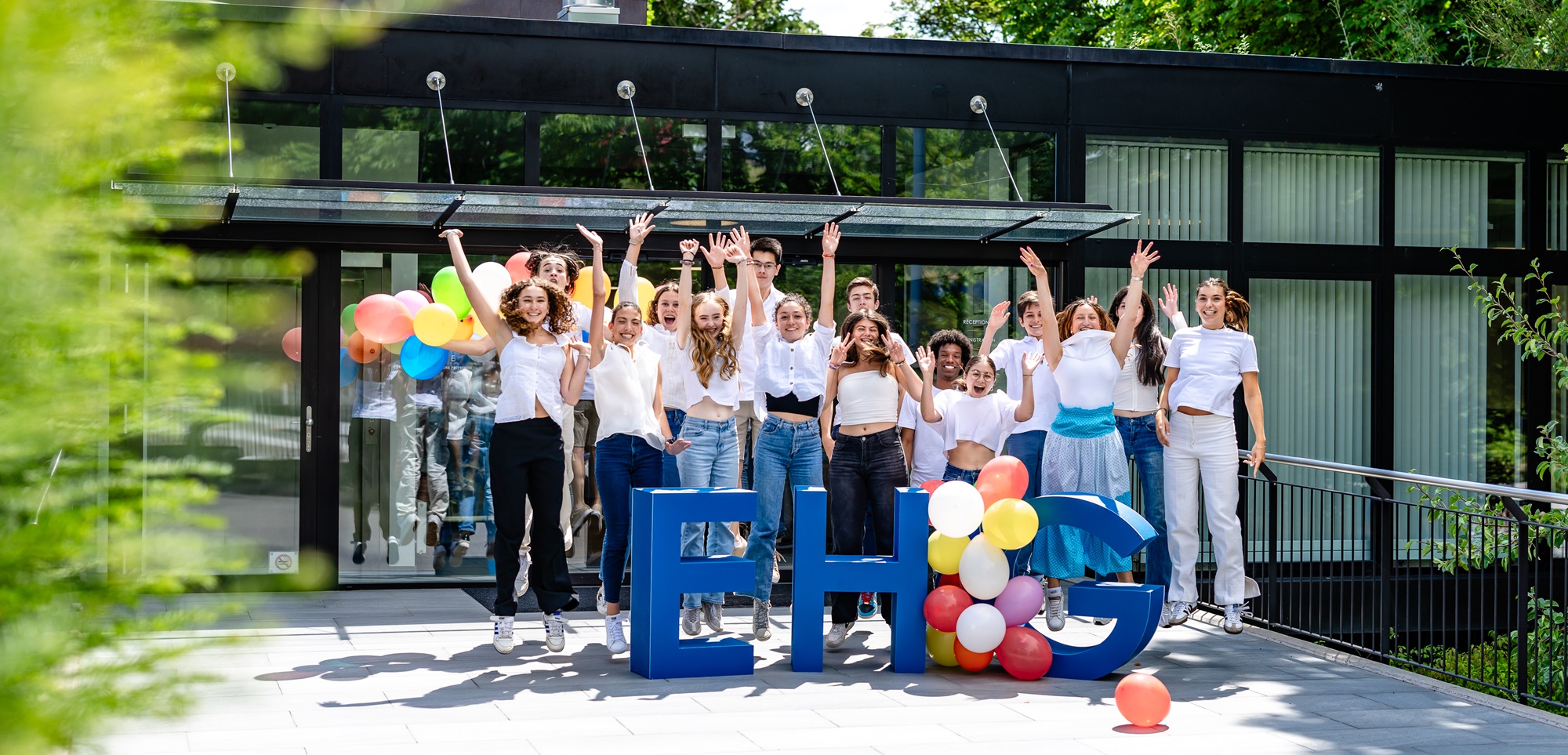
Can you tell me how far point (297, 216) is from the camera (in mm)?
8352

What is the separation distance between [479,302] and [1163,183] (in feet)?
18.7

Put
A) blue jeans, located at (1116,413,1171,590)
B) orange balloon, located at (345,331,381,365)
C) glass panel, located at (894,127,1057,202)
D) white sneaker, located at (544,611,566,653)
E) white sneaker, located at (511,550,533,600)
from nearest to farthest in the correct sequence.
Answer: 1. white sneaker, located at (544,611,566,653)
2. blue jeans, located at (1116,413,1171,590)
3. white sneaker, located at (511,550,533,600)
4. orange balloon, located at (345,331,381,365)
5. glass panel, located at (894,127,1057,202)

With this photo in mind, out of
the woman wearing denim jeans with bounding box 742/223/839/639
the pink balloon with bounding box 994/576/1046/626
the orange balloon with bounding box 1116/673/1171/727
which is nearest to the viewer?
the orange balloon with bounding box 1116/673/1171/727

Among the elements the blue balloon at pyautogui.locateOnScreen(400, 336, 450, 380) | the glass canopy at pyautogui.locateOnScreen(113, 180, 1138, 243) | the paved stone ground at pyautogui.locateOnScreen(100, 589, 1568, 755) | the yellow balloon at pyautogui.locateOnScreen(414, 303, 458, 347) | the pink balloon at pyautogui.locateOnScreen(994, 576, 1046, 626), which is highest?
the glass canopy at pyautogui.locateOnScreen(113, 180, 1138, 243)

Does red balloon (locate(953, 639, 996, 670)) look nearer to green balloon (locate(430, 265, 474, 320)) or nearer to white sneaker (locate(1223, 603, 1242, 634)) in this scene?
white sneaker (locate(1223, 603, 1242, 634))

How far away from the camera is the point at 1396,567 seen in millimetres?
9086

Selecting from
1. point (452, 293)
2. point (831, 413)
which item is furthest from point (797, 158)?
point (831, 413)

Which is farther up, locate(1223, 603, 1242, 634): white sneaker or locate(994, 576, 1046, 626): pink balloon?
locate(994, 576, 1046, 626): pink balloon

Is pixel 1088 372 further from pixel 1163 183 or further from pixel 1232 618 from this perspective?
pixel 1163 183

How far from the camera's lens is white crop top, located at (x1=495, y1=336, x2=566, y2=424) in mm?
6715

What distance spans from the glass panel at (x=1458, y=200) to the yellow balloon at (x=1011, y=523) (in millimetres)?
5672

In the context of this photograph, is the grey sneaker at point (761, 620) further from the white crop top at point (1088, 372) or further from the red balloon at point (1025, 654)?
the white crop top at point (1088, 372)

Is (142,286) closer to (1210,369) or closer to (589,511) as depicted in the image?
(1210,369)

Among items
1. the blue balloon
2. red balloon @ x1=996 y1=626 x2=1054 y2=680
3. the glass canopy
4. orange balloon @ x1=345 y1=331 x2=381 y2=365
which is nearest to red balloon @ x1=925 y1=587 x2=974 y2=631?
red balloon @ x1=996 y1=626 x2=1054 y2=680
